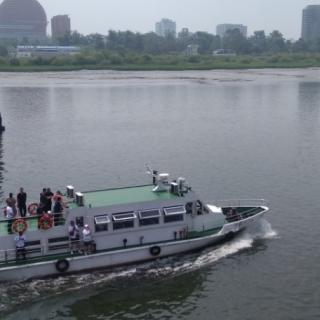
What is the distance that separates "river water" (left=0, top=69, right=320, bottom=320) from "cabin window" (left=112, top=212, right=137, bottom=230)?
211 cm

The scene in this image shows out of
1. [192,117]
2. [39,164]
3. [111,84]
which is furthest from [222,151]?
[111,84]

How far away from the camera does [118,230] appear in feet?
100

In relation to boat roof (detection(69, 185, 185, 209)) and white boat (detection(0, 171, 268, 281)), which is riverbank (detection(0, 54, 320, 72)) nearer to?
boat roof (detection(69, 185, 185, 209))

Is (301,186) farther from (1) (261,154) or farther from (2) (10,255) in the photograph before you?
(2) (10,255)

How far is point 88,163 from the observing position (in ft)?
176

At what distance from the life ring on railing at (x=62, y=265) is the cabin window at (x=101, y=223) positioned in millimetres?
2237

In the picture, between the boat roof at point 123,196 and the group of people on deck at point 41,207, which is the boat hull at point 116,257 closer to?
the group of people on deck at point 41,207

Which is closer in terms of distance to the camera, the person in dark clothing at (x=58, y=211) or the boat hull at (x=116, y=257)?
the boat hull at (x=116, y=257)

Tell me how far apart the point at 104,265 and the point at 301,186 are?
65.1ft

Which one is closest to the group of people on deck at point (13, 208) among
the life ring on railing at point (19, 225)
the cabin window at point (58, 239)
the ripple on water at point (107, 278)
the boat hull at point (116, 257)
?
the life ring on railing at point (19, 225)

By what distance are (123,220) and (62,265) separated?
12.3 ft

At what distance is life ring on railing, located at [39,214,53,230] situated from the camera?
95.5 ft

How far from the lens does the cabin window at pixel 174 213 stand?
31.2 m

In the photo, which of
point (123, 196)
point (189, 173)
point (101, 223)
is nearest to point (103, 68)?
point (189, 173)
